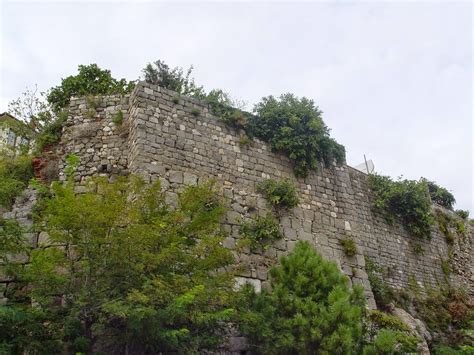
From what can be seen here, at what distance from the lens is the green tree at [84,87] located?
11.0 meters

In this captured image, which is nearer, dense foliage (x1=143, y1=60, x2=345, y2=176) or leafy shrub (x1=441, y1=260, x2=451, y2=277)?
dense foliage (x1=143, y1=60, x2=345, y2=176)

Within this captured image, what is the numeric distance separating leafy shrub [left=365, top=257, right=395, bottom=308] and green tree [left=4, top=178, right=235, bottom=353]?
19.8 feet

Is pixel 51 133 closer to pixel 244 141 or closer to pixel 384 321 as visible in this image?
pixel 244 141

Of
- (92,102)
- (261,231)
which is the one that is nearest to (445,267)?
(261,231)

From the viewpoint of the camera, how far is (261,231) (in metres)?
9.61

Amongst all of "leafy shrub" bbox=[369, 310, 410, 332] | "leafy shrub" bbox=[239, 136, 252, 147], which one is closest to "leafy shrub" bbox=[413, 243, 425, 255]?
"leafy shrub" bbox=[369, 310, 410, 332]

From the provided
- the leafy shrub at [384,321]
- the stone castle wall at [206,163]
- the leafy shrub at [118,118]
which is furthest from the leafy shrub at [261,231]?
the leafy shrub at [118,118]

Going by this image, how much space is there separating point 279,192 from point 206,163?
5.16 feet

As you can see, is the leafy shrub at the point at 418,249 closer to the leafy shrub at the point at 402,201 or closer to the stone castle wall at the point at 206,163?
the leafy shrub at the point at 402,201

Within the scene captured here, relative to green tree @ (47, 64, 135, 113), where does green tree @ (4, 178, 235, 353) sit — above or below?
below

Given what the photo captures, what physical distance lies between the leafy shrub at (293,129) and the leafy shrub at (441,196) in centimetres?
790

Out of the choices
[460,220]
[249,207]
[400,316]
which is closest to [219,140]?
[249,207]

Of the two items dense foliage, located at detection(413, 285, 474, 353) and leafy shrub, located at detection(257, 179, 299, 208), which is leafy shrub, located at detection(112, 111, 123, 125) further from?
dense foliage, located at detection(413, 285, 474, 353)

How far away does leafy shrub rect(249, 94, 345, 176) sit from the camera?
10938mm
